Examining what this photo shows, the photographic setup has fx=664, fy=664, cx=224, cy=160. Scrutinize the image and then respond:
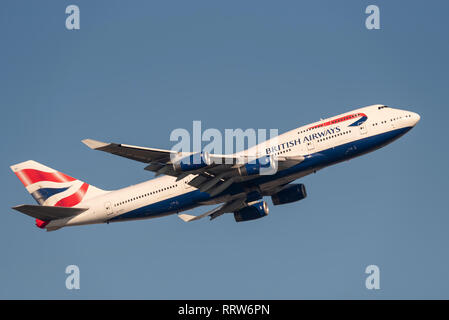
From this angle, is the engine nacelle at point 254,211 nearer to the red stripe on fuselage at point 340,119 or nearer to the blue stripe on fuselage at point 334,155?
the blue stripe on fuselage at point 334,155

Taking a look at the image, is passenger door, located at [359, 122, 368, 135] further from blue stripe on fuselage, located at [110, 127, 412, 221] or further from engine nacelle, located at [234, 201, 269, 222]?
engine nacelle, located at [234, 201, 269, 222]

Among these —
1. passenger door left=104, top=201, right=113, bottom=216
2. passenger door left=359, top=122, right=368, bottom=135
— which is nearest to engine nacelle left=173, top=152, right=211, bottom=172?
passenger door left=104, top=201, right=113, bottom=216

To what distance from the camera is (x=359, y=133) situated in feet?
152

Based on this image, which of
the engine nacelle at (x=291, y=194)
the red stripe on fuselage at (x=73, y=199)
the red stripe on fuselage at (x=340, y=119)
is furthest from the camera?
the red stripe on fuselage at (x=73, y=199)

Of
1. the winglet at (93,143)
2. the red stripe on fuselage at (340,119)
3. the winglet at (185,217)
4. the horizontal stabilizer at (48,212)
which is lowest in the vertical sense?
the winglet at (185,217)

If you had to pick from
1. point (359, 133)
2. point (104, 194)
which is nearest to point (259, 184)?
point (359, 133)

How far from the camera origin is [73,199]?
2078 inches

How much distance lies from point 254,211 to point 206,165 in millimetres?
9355

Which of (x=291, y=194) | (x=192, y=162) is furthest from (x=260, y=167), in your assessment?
(x=291, y=194)

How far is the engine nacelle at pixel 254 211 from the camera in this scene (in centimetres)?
5238

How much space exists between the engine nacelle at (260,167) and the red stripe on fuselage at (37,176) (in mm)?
16080

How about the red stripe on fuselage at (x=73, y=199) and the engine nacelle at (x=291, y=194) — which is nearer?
the engine nacelle at (x=291, y=194)

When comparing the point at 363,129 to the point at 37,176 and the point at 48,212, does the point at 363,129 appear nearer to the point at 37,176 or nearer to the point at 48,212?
the point at 48,212

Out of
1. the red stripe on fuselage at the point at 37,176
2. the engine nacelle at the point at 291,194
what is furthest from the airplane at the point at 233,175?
the red stripe on fuselage at the point at 37,176
